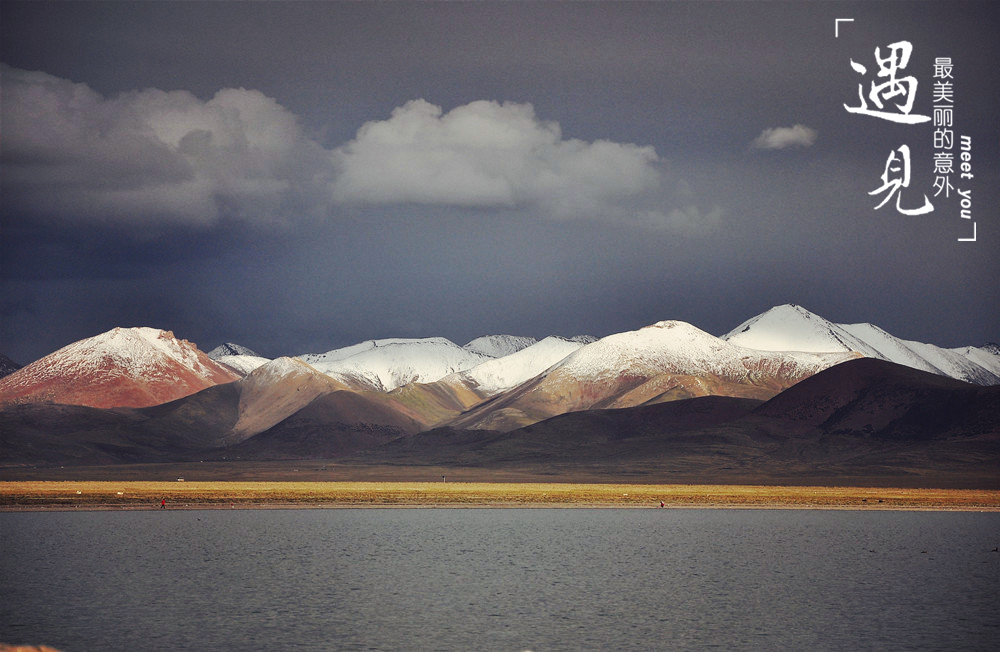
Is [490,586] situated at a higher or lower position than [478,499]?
higher

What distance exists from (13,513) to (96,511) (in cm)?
921

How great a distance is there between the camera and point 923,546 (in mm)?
86000

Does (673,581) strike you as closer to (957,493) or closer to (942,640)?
(942,640)

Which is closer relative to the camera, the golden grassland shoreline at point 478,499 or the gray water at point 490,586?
the gray water at point 490,586

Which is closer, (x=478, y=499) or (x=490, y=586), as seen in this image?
(x=490, y=586)

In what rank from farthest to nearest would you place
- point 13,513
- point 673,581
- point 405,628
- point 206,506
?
point 206,506, point 13,513, point 673,581, point 405,628

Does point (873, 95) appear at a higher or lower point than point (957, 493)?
higher

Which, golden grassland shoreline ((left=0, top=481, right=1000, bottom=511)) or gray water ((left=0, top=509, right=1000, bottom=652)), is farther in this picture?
golden grassland shoreline ((left=0, top=481, right=1000, bottom=511))

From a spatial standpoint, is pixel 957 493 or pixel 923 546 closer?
pixel 923 546

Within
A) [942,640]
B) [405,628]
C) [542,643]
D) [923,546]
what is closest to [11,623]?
[405,628]

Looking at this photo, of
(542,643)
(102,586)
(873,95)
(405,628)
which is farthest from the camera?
(873,95)

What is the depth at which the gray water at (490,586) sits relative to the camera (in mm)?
45219

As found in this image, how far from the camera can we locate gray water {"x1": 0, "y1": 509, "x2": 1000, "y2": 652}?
148 ft

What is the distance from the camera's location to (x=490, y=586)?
198ft
